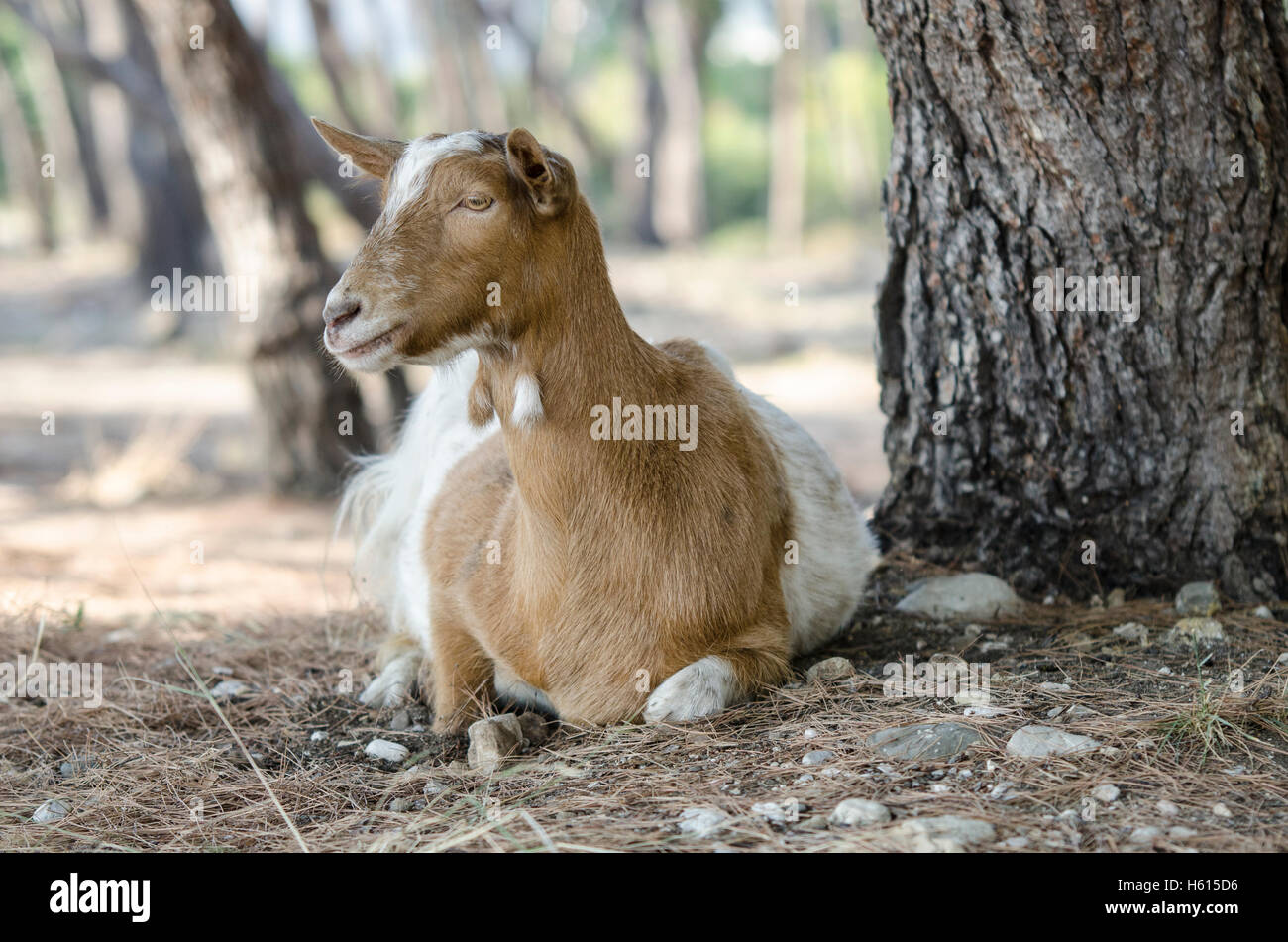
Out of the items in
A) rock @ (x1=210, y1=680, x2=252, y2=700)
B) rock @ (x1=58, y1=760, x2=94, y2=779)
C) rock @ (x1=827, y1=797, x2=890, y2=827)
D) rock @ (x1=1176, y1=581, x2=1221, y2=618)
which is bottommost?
rock @ (x1=58, y1=760, x2=94, y2=779)

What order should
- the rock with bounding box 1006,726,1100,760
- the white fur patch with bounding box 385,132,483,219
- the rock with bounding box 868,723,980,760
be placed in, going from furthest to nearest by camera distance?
the white fur patch with bounding box 385,132,483,219
the rock with bounding box 868,723,980,760
the rock with bounding box 1006,726,1100,760

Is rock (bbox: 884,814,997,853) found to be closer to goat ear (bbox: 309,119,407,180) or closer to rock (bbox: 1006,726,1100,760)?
rock (bbox: 1006,726,1100,760)

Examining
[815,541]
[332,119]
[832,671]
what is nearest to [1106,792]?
[832,671]

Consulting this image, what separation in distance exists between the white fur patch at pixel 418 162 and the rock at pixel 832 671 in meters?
2.01

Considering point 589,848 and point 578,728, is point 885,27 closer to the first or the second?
point 578,728

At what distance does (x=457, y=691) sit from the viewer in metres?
4.14

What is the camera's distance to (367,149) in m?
3.63

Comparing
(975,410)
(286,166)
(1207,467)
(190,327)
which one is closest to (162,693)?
(975,410)

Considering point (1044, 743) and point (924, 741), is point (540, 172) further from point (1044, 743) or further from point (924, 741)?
point (1044, 743)

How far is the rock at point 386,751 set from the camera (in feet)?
12.7

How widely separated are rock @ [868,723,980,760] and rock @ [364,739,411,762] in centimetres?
151

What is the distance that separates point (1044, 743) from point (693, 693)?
101 cm

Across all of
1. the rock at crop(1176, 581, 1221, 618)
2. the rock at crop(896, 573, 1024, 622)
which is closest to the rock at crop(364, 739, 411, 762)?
the rock at crop(896, 573, 1024, 622)

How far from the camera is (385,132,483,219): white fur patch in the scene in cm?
342
